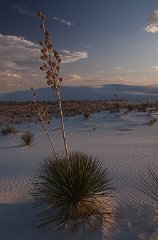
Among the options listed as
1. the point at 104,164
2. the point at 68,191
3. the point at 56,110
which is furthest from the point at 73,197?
the point at 56,110

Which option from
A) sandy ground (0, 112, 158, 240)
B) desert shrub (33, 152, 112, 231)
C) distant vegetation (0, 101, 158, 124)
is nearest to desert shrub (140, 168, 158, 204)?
sandy ground (0, 112, 158, 240)

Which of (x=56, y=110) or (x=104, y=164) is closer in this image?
(x=104, y=164)

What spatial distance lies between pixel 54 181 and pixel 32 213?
34.9 inches

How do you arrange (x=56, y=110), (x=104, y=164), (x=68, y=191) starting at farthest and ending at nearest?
(x=56, y=110) < (x=104, y=164) < (x=68, y=191)

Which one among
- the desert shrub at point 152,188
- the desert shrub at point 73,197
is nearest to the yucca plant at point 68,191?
the desert shrub at point 73,197

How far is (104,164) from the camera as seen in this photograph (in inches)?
402

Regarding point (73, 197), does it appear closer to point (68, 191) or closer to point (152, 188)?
point (68, 191)

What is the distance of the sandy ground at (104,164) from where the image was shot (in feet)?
18.1

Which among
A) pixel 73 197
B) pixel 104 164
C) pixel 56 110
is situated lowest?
pixel 56 110

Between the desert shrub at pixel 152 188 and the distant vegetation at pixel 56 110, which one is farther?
the distant vegetation at pixel 56 110

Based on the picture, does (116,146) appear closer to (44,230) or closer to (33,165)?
Result: (33,165)

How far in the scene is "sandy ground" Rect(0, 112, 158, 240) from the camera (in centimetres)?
550

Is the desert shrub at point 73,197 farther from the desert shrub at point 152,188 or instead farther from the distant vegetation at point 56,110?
the distant vegetation at point 56,110

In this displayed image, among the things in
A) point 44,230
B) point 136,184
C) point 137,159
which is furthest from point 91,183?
point 137,159
